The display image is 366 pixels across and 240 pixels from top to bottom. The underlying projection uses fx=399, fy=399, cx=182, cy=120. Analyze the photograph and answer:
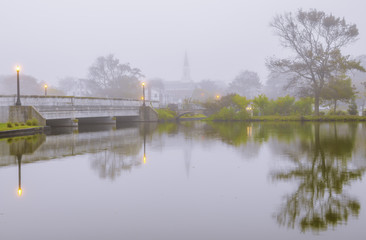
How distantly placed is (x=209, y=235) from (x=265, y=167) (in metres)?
6.71

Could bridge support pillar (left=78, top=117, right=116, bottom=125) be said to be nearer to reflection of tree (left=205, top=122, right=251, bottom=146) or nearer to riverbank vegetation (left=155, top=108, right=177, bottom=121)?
riverbank vegetation (left=155, top=108, right=177, bottom=121)

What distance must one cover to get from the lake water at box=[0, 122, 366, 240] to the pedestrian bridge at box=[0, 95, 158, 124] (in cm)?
1985

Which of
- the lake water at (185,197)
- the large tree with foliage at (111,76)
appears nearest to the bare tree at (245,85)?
the large tree with foliage at (111,76)

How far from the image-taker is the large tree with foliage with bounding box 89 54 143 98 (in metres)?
105

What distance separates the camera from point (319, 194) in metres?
8.89

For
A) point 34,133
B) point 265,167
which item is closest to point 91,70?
point 34,133

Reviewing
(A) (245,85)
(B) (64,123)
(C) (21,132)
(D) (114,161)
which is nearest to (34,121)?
(C) (21,132)

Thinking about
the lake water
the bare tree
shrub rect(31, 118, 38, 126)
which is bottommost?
the lake water

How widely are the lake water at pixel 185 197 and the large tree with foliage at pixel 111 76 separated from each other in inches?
3574

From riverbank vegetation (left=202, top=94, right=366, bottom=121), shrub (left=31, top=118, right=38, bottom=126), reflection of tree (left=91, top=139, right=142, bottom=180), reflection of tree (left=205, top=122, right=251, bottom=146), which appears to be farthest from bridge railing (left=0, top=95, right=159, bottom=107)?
reflection of tree (left=91, top=139, right=142, bottom=180)

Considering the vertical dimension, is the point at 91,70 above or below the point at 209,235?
above

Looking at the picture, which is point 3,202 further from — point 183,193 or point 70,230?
point 183,193

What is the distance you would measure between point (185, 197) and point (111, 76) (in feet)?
343

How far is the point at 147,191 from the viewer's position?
31.3ft
